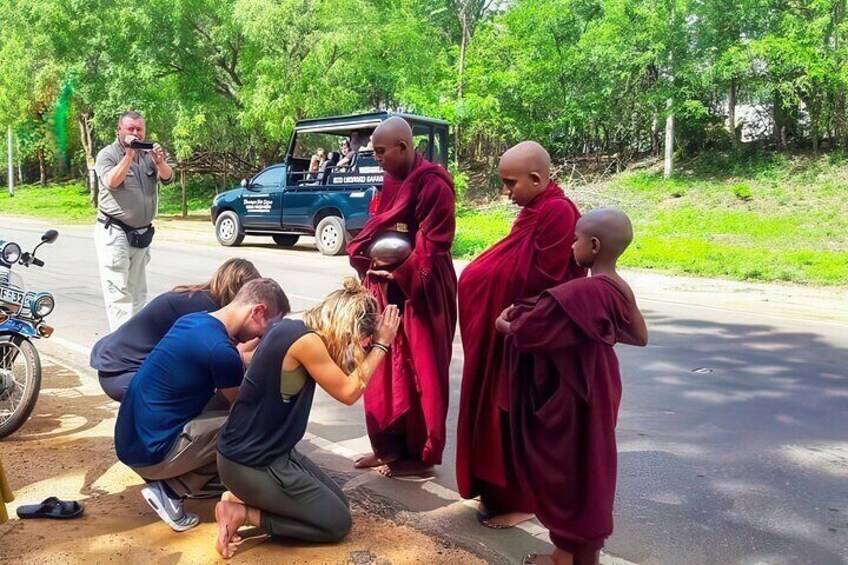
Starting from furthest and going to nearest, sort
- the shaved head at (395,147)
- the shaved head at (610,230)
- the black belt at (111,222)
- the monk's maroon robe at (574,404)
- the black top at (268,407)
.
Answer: the black belt at (111,222), the shaved head at (395,147), the black top at (268,407), the shaved head at (610,230), the monk's maroon robe at (574,404)

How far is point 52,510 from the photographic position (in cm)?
343

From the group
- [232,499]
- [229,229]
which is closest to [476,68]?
[229,229]

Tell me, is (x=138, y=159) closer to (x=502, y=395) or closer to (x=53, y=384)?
(x=53, y=384)

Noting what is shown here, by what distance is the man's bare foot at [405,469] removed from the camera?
4.13 meters

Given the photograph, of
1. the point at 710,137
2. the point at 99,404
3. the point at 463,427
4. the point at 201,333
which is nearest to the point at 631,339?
the point at 463,427

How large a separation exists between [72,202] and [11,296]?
30.9 meters

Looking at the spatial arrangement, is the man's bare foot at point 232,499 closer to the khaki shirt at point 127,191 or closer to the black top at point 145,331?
the black top at point 145,331

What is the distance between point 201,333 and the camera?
3244mm

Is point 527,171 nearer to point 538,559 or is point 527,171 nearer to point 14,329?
point 538,559

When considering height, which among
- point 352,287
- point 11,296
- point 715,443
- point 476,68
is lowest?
point 715,443

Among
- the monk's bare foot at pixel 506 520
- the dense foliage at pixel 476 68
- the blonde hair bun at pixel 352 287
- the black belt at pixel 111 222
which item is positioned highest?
the dense foliage at pixel 476 68

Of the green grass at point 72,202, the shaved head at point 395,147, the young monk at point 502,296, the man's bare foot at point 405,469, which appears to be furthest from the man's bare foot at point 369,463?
the green grass at point 72,202

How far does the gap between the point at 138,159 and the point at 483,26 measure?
22.4m

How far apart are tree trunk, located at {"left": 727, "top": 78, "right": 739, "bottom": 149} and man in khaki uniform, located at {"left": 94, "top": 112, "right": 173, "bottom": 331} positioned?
21.6 meters
